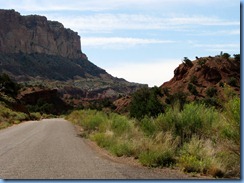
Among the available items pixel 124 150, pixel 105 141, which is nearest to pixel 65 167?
pixel 124 150

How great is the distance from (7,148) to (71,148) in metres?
3.13

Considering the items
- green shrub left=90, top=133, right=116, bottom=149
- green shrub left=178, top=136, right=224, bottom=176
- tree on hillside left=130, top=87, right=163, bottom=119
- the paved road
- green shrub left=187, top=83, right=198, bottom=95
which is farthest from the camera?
green shrub left=187, top=83, right=198, bottom=95

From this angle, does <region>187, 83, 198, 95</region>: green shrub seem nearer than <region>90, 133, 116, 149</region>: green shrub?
No

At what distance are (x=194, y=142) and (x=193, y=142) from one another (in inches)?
7.7

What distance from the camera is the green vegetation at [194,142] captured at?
12297 mm

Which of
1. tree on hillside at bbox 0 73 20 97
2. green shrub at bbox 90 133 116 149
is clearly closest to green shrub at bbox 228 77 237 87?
tree on hillside at bbox 0 73 20 97

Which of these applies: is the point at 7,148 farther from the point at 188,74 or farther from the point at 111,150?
the point at 188,74

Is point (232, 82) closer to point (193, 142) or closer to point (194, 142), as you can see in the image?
point (193, 142)

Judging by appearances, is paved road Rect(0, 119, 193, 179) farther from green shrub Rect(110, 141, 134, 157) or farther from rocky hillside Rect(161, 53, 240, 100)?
rocky hillside Rect(161, 53, 240, 100)

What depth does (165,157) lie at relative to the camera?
45.1ft

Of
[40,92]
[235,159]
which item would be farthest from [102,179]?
[40,92]

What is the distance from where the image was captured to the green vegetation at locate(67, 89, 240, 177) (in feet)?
40.3

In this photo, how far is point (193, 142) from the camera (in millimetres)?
14250

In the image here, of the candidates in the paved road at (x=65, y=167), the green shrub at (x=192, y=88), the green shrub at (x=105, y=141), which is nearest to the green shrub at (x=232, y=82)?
the green shrub at (x=192, y=88)
